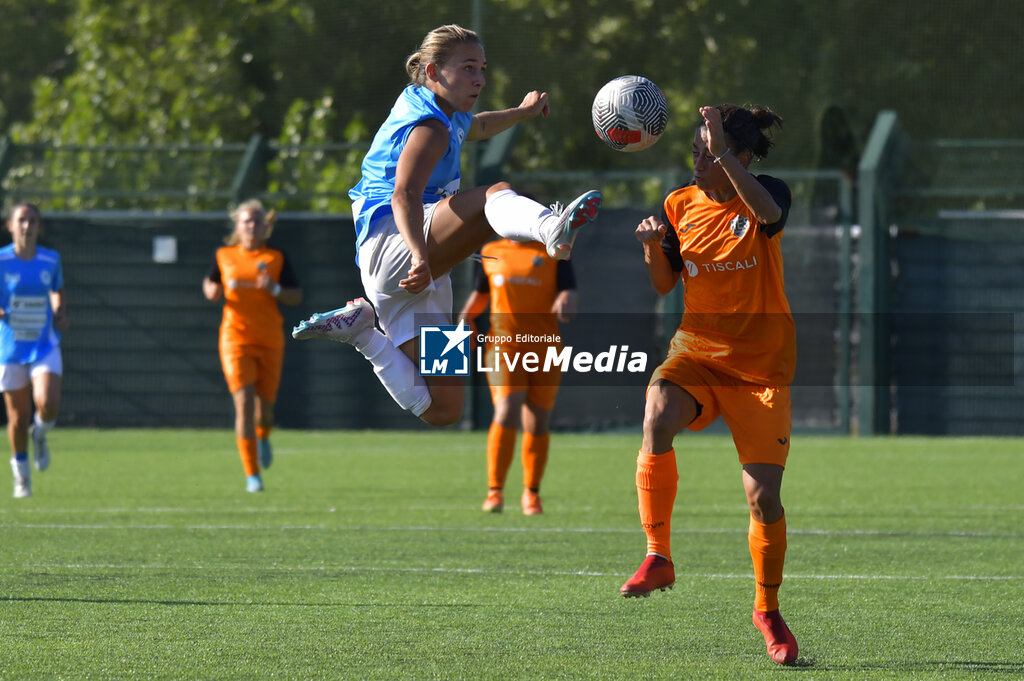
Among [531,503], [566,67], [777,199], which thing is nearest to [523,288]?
[531,503]

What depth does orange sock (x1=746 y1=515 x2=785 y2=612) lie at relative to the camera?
5625mm

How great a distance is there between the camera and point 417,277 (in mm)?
5773

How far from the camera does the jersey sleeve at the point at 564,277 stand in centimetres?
1055

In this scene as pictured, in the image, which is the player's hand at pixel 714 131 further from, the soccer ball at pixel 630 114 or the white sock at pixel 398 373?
the white sock at pixel 398 373

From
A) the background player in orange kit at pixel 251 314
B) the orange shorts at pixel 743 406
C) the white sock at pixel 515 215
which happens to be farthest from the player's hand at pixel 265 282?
the orange shorts at pixel 743 406

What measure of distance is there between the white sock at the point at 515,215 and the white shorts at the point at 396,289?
0.38 meters

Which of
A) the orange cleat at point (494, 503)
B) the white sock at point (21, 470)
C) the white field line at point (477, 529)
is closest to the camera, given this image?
the white field line at point (477, 529)

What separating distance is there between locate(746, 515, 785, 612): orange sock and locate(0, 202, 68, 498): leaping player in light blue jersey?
22.9 ft

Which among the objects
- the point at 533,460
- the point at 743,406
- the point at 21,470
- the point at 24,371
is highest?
the point at 743,406

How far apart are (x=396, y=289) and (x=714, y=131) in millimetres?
1584

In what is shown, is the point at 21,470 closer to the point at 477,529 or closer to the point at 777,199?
the point at 477,529

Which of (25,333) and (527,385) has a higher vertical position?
(25,333)

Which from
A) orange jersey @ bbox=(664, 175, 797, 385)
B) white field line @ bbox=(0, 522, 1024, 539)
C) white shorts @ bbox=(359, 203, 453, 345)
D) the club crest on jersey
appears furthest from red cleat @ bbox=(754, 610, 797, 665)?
white field line @ bbox=(0, 522, 1024, 539)

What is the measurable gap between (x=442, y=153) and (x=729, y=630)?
220cm
